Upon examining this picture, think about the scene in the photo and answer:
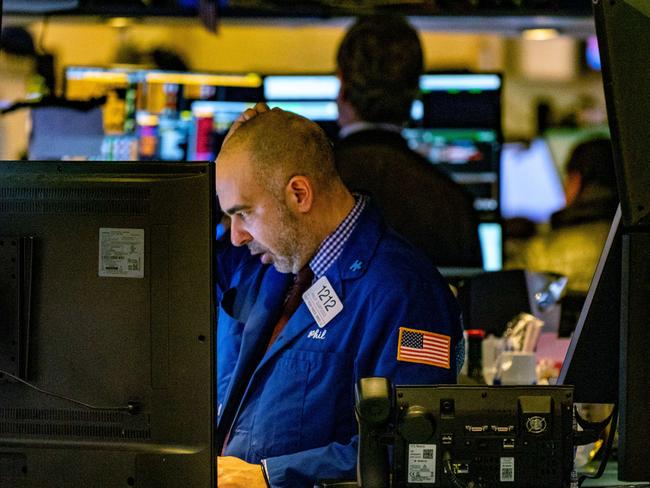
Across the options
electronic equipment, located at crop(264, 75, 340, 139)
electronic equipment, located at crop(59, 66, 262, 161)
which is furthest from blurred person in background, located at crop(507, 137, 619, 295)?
electronic equipment, located at crop(59, 66, 262, 161)

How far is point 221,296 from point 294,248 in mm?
370

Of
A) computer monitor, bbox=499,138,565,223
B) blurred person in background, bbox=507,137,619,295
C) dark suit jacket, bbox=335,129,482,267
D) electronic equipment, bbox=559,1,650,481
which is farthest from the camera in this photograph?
computer monitor, bbox=499,138,565,223

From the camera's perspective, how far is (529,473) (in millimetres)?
1950

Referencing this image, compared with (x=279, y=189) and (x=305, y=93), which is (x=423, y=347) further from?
(x=305, y=93)

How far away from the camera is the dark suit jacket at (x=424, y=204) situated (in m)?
3.96

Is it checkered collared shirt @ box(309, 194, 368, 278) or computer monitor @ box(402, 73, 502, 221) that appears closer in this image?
checkered collared shirt @ box(309, 194, 368, 278)

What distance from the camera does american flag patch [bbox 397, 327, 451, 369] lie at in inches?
99.4

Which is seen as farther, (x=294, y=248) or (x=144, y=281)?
(x=294, y=248)

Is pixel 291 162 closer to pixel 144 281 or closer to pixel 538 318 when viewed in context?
pixel 144 281

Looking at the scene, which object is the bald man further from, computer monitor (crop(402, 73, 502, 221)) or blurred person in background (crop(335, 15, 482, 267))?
computer monitor (crop(402, 73, 502, 221))

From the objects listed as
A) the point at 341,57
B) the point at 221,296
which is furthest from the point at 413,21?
the point at 221,296

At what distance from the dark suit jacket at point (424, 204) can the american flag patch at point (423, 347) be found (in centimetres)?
140

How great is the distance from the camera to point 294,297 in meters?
2.89

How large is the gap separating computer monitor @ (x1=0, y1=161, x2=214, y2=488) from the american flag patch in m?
0.64
